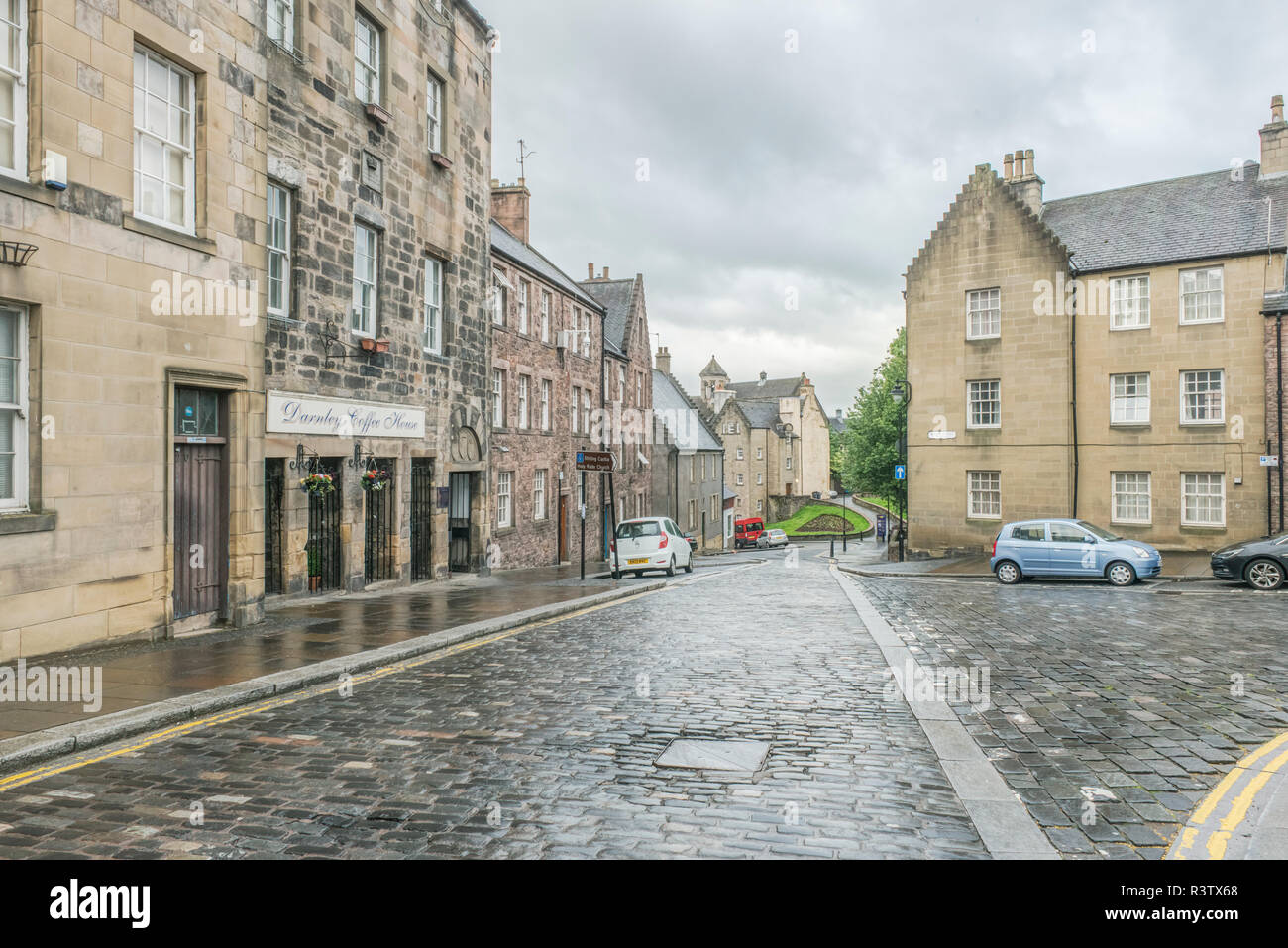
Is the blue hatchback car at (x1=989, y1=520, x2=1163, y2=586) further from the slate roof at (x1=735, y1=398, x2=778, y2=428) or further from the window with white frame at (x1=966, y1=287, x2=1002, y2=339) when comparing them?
the slate roof at (x1=735, y1=398, x2=778, y2=428)

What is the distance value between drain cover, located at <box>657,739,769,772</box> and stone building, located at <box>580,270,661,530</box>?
3124cm

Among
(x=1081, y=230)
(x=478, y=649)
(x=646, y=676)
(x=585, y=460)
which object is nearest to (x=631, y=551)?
(x=585, y=460)

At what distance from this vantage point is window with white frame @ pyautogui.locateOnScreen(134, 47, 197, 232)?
35.7 feet

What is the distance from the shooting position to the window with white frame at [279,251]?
14.2 meters

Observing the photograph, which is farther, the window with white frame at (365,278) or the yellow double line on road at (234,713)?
the window with white frame at (365,278)

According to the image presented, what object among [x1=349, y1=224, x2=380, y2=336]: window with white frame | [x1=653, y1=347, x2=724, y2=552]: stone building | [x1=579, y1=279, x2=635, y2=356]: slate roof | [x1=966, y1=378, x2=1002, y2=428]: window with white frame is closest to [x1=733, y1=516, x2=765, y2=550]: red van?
[x1=653, y1=347, x2=724, y2=552]: stone building

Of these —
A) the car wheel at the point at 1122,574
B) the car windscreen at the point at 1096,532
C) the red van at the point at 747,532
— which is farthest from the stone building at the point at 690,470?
the car wheel at the point at 1122,574

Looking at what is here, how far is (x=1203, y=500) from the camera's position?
27.6m

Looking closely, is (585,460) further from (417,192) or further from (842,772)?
(842,772)

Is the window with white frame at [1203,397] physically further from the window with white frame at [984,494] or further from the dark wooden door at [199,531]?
the dark wooden door at [199,531]

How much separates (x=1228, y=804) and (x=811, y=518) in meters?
81.3

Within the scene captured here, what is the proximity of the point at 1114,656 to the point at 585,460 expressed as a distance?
1249 centimetres

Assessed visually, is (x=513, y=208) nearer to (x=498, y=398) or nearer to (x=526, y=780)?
(x=498, y=398)

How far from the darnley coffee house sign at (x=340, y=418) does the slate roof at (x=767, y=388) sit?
3858 inches
